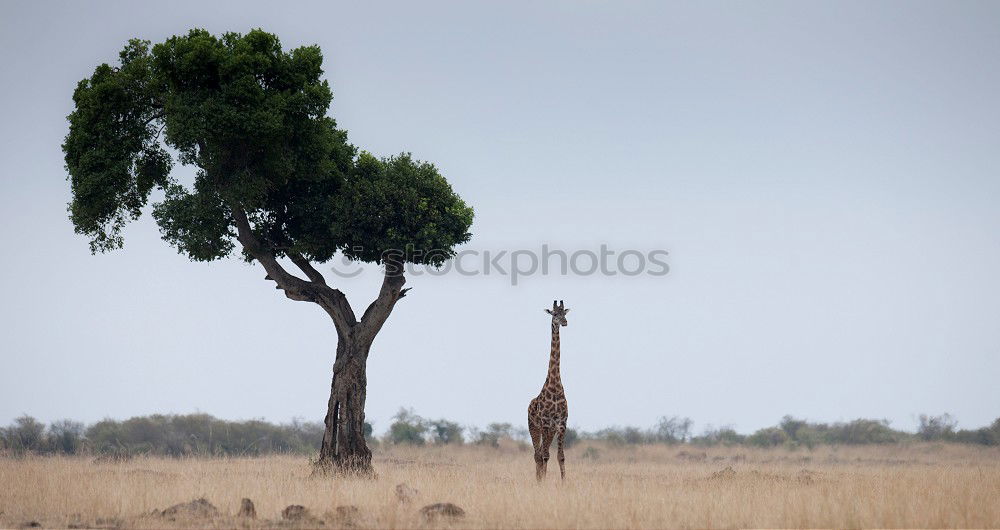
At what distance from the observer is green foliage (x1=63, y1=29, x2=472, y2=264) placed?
24.2 meters

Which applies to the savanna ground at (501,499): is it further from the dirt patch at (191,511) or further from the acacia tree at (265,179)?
the acacia tree at (265,179)

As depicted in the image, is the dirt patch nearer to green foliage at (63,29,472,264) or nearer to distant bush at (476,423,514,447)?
green foliage at (63,29,472,264)

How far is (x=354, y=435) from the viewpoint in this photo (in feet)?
87.9

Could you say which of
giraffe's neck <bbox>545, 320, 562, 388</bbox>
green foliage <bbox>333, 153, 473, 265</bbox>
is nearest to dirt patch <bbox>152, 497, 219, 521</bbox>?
giraffe's neck <bbox>545, 320, 562, 388</bbox>

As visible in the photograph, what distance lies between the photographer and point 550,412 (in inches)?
920

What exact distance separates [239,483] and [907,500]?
13834 millimetres

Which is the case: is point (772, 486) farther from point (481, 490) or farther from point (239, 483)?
point (239, 483)

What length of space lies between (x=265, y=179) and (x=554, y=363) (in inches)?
353

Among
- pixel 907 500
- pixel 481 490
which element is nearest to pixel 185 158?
pixel 481 490

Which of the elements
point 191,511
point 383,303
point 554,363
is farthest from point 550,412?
point 191,511

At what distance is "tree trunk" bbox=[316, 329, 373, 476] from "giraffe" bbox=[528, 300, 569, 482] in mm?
5471

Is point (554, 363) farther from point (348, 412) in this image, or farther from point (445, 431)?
point (445, 431)

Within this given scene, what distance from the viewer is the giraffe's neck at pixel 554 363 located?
23.7 metres

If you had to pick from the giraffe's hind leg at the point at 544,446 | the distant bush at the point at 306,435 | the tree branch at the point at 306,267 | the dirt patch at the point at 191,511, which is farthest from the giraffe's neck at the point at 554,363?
the distant bush at the point at 306,435
